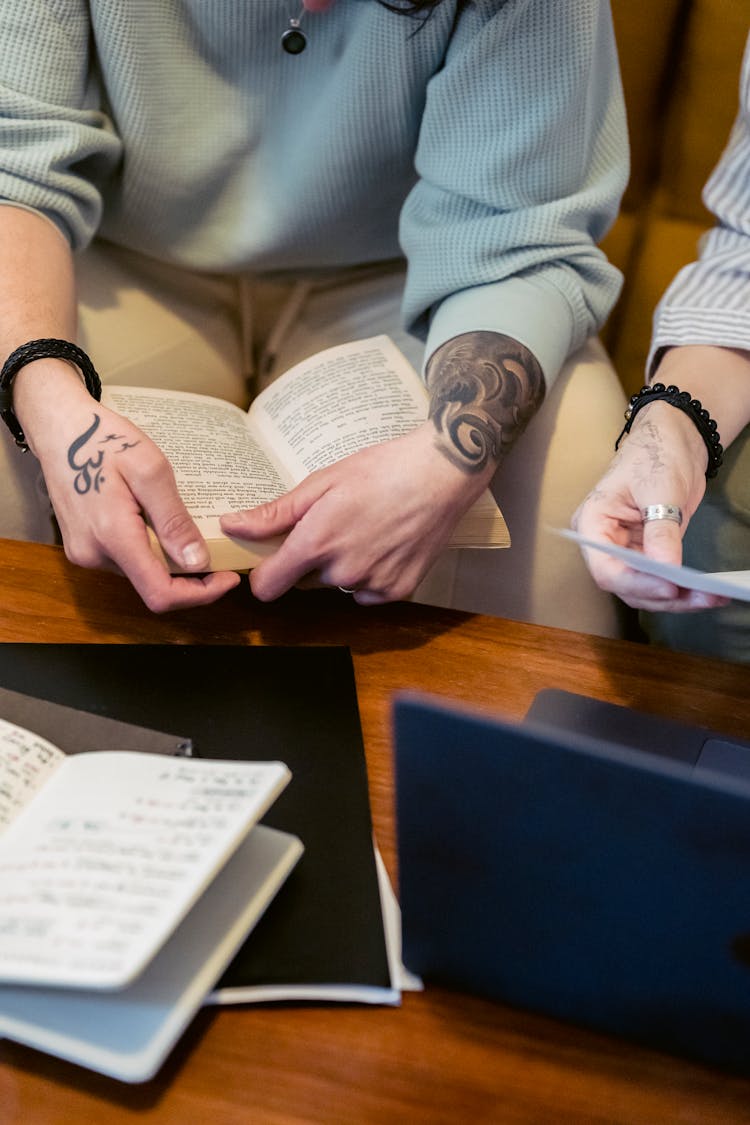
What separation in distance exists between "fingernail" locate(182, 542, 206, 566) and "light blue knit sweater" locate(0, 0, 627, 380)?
36cm

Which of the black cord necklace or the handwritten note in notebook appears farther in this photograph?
the black cord necklace

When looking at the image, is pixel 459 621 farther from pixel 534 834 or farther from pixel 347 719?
pixel 534 834

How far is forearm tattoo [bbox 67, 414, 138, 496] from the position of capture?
73 centimetres

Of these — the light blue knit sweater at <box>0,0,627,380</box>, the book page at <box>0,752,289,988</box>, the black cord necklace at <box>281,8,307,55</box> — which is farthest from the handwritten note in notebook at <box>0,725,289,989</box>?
the black cord necklace at <box>281,8,307,55</box>

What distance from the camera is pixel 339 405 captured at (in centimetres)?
88

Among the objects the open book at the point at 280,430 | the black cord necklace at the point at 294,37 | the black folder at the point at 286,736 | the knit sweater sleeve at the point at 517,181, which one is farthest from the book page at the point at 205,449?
the black cord necklace at the point at 294,37

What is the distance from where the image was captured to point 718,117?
52.1 inches

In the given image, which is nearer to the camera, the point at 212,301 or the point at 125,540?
the point at 125,540

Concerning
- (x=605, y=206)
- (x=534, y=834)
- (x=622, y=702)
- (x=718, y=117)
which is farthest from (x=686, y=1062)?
(x=718, y=117)

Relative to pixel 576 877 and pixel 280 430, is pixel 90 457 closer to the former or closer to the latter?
pixel 280 430

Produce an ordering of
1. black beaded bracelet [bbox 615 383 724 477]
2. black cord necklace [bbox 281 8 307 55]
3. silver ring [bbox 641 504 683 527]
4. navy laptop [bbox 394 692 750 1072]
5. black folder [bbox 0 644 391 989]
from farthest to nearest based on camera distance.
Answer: black cord necklace [bbox 281 8 307 55] < black beaded bracelet [bbox 615 383 724 477] < silver ring [bbox 641 504 683 527] < black folder [bbox 0 644 391 989] < navy laptop [bbox 394 692 750 1072]

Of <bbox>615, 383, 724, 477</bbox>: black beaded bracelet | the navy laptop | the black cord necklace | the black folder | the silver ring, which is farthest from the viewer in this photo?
the black cord necklace

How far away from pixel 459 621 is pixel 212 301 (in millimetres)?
574

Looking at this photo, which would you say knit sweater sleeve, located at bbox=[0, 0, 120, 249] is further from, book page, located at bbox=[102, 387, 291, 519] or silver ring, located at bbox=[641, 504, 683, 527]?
silver ring, located at bbox=[641, 504, 683, 527]
